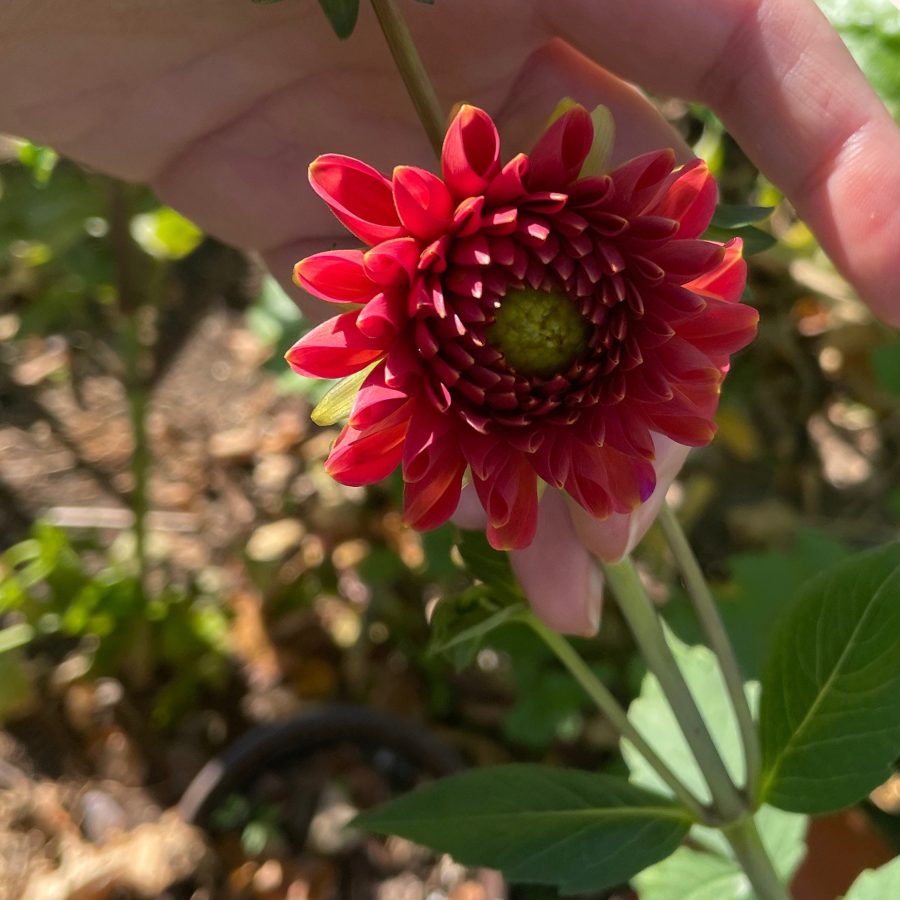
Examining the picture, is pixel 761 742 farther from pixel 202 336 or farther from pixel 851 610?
pixel 202 336

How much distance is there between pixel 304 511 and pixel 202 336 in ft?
2.42

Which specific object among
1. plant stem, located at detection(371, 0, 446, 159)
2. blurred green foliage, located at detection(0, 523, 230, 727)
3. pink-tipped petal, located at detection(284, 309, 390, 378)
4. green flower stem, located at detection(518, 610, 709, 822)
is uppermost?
plant stem, located at detection(371, 0, 446, 159)

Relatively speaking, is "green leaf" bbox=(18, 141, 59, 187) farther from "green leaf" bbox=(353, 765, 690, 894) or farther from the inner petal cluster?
"green leaf" bbox=(353, 765, 690, 894)

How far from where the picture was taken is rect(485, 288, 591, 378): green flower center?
75 centimetres

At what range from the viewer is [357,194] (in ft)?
2.18

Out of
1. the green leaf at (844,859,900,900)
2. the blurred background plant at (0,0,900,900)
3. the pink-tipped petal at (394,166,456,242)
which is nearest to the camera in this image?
the pink-tipped petal at (394,166,456,242)

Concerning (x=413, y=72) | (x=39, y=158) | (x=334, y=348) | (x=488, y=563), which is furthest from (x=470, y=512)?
(x=39, y=158)

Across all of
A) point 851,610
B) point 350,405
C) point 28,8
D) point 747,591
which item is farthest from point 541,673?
point 28,8

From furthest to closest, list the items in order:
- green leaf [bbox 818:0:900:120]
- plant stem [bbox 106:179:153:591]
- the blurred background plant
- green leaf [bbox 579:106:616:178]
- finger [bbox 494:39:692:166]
A: the blurred background plant
plant stem [bbox 106:179:153:591]
green leaf [bbox 818:0:900:120]
finger [bbox 494:39:692:166]
green leaf [bbox 579:106:616:178]

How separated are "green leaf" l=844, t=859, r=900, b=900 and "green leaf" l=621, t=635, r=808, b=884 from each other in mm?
140

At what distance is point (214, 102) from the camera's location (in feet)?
3.85

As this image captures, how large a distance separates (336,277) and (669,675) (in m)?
0.54

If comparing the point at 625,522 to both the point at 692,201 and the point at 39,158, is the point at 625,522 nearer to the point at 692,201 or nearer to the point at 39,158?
the point at 692,201

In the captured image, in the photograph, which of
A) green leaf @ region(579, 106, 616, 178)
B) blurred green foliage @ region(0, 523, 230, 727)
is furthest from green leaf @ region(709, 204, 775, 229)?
blurred green foliage @ region(0, 523, 230, 727)
